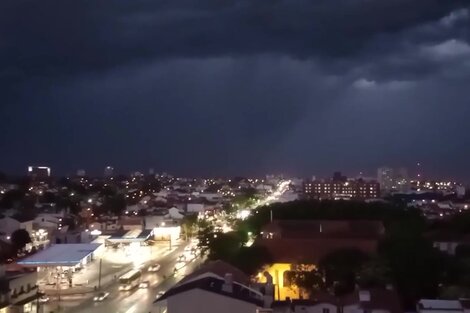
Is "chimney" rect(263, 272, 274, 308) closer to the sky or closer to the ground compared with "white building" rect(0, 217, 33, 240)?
closer to the ground

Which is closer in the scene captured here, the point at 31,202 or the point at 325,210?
the point at 325,210

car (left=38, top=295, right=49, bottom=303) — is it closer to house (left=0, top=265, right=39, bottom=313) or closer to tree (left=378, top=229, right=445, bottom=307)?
house (left=0, top=265, right=39, bottom=313)

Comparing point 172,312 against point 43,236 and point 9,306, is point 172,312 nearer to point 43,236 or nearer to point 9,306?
point 9,306

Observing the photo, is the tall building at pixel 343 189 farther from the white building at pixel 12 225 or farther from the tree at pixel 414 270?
the tree at pixel 414 270

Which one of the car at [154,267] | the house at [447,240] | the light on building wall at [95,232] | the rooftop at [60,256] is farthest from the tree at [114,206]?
the house at [447,240]

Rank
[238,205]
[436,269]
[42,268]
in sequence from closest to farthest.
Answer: [436,269] < [42,268] < [238,205]

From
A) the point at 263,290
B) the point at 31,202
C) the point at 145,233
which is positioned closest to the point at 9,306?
the point at 263,290

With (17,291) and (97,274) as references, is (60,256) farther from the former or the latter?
(17,291)

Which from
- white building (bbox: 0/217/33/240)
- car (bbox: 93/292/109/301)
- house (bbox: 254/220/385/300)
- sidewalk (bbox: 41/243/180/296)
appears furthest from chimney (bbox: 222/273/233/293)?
white building (bbox: 0/217/33/240)
